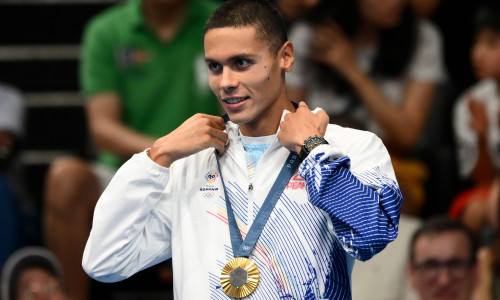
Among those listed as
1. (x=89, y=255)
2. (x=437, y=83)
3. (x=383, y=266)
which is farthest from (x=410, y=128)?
(x=89, y=255)

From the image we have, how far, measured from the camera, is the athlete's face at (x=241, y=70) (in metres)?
3.20

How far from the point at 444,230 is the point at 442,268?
209mm

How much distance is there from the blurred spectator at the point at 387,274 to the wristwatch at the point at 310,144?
7.11 ft

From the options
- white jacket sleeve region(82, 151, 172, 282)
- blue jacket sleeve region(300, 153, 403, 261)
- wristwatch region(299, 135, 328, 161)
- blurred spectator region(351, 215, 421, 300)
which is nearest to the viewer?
blue jacket sleeve region(300, 153, 403, 261)

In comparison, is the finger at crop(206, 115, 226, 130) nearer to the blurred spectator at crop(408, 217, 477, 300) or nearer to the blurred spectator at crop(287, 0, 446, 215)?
the blurred spectator at crop(408, 217, 477, 300)

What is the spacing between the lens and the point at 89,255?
325 cm

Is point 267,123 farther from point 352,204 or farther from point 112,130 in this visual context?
point 112,130

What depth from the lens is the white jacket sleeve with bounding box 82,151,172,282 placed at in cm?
322

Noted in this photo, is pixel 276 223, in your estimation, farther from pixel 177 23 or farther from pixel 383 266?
pixel 177 23

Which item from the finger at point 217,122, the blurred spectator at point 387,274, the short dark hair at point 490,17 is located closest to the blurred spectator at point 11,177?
the blurred spectator at point 387,274

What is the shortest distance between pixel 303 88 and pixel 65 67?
2210mm

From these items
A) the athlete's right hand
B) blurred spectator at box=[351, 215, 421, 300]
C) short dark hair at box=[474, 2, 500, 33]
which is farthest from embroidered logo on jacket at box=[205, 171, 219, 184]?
short dark hair at box=[474, 2, 500, 33]

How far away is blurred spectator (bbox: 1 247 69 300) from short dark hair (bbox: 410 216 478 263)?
6.68 feet

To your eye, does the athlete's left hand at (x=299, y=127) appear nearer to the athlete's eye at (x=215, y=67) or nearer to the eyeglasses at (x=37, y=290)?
the athlete's eye at (x=215, y=67)
